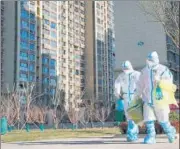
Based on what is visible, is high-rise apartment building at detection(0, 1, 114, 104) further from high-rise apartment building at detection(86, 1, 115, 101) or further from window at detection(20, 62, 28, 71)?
window at detection(20, 62, 28, 71)

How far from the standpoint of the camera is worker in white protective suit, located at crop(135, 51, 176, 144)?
6574 mm

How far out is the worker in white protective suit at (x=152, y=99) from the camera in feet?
21.6

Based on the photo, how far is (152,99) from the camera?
6.64 meters

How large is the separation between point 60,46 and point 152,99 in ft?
217

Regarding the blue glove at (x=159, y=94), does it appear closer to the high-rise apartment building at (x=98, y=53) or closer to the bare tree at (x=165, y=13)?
the bare tree at (x=165, y=13)

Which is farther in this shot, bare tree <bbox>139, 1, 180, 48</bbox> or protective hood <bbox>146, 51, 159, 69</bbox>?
bare tree <bbox>139, 1, 180, 48</bbox>

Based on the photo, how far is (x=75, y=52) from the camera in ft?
251

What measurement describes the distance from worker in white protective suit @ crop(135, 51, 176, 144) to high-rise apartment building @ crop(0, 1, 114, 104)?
53.6m

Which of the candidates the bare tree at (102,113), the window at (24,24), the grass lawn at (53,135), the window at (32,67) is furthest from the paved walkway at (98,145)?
the window at (24,24)

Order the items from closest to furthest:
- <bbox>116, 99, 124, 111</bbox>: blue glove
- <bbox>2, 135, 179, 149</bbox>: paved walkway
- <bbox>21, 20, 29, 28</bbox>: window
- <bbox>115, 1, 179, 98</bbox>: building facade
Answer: <bbox>2, 135, 179, 149</bbox>: paved walkway → <bbox>116, 99, 124, 111</bbox>: blue glove → <bbox>115, 1, 179, 98</bbox>: building facade → <bbox>21, 20, 29, 28</bbox>: window

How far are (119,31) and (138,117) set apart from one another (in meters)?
43.1

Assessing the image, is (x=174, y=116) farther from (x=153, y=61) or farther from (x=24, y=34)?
(x=24, y=34)

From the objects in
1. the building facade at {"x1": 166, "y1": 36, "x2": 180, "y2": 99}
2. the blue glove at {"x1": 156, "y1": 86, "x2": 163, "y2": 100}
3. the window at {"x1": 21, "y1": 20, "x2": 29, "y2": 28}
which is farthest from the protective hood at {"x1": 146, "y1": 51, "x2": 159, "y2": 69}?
the window at {"x1": 21, "y1": 20, "x2": 29, "y2": 28}

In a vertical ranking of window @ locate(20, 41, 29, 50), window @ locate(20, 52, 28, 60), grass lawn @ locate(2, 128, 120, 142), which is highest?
window @ locate(20, 41, 29, 50)
